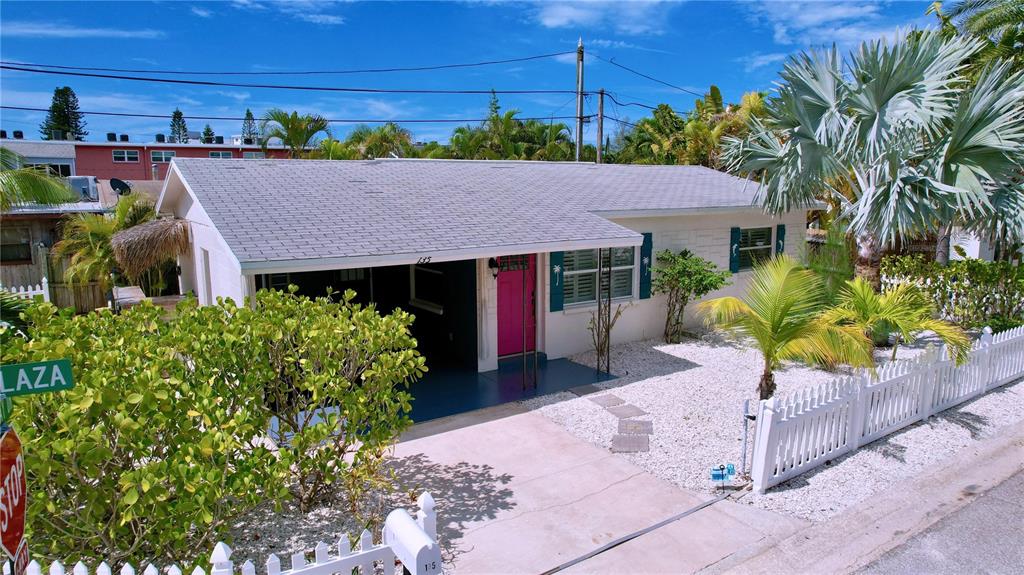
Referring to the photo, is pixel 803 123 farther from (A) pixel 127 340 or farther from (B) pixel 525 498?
(A) pixel 127 340

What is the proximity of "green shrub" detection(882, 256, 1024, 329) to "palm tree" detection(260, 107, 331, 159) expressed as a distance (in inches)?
758

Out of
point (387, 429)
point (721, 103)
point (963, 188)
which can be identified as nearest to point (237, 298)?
point (387, 429)

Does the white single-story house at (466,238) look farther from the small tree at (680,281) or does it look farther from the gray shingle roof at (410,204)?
the small tree at (680,281)

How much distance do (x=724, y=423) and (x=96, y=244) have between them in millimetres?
14564

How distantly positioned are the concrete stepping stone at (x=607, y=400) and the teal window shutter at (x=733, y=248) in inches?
238

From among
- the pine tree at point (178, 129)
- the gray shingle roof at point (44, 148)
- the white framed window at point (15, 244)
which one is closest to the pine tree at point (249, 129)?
the pine tree at point (178, 129)

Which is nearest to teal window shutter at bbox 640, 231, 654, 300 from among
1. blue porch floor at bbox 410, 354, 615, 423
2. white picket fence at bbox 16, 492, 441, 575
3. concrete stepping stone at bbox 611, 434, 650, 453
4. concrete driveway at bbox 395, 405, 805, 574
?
blue porch floor at bbox 410, 354, 615, 423

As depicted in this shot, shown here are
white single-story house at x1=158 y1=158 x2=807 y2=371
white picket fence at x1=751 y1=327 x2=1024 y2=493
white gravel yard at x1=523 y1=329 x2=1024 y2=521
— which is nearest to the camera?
white picket fence at x1=751 y1=327 x2=1024 y2=493

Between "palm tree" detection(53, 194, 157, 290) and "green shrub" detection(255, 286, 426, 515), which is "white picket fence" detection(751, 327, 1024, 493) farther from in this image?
"palm tree" detection(53, 194, 157, 290)

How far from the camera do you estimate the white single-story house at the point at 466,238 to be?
8352 millimetres

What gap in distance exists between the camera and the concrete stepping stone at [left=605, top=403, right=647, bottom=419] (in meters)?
8.59

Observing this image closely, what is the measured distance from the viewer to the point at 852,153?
10.1 meters

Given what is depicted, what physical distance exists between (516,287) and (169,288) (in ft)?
31.6

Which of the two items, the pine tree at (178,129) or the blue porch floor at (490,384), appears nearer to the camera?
the blue porch floor at (490,384)
